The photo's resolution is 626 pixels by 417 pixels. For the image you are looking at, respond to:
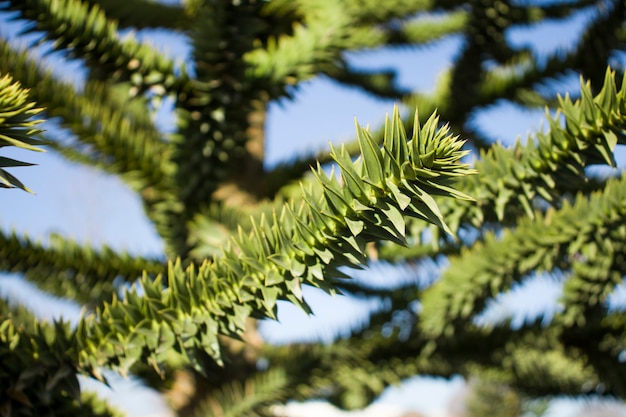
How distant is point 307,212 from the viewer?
937 mm

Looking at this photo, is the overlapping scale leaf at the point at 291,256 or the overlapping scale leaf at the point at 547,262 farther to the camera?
the overlapping scale leaf at the point at 547,262

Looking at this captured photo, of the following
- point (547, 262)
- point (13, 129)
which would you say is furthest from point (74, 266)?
point (547, 262)

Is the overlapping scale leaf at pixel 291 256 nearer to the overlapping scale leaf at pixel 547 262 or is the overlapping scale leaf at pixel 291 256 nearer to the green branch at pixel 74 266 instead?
the green branch at pixel 74 266

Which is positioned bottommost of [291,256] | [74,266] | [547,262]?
[74,266]

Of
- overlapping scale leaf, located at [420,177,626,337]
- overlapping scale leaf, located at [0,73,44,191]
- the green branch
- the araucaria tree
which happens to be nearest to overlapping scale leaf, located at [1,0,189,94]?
the araucaria tree

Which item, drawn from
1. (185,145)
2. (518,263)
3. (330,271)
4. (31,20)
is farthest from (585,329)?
(31,20)

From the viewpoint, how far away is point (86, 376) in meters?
1.07

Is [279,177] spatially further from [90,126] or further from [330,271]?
[330,271]

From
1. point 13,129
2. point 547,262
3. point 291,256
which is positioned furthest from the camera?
point 547,262

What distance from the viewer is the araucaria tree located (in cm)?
90

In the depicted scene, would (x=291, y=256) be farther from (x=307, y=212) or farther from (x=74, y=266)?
(x=74, y=266)

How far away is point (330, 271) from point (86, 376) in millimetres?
512

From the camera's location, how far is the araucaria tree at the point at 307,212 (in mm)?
903

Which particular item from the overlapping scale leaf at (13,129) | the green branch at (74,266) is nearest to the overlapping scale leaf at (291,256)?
the overlapping scale leaf at (13,129)
